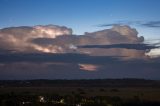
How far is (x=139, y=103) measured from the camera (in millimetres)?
86875

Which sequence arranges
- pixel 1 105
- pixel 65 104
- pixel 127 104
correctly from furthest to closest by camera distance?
pixel 127 104
pixel 65 104
pixel 1 105

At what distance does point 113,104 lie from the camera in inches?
3123

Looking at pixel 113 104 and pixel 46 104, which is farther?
pixel 113 104

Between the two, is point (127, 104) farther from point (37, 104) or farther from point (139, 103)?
point (37, 104)

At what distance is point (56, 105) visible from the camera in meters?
73.8

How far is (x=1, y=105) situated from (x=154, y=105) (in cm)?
3191

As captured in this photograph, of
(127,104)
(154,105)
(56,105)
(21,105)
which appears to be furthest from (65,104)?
(154,105)

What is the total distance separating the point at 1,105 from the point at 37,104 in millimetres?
6109

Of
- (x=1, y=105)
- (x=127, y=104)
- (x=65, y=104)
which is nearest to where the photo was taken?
(x=1, y=105)

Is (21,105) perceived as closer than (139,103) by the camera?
Yes

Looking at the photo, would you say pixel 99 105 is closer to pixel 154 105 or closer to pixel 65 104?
pixel 65 104

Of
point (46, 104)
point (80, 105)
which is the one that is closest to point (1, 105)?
point (46, 104)

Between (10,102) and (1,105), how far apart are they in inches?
127

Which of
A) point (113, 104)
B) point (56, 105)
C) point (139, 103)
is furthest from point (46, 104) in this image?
point (139, 103)
